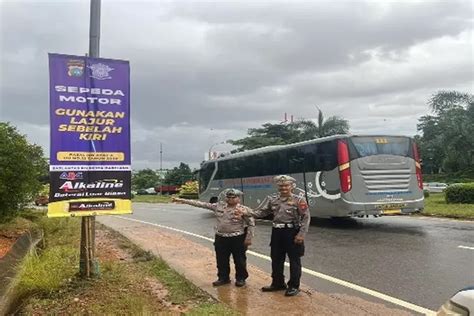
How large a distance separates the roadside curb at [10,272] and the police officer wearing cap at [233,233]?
2.70m

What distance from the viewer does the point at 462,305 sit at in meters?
2.80

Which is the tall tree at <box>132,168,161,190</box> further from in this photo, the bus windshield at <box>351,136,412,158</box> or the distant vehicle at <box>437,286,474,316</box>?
the distant vehicle at <box>437,286,474,316</box>

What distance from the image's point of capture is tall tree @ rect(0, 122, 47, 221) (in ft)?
48.3

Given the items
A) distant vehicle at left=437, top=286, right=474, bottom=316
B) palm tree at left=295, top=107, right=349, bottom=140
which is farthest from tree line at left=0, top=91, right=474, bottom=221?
distant vehicle at left=437, top=286, right=474, bottom=316

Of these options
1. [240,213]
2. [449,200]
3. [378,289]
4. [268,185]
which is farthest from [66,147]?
[449,200]

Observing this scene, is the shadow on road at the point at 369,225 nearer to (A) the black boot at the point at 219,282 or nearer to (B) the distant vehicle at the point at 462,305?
(A) the black boot at the point at 219,282

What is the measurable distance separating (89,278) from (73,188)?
4.16 ft

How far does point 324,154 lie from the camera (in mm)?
16031

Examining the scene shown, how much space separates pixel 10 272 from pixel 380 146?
10.2 meters

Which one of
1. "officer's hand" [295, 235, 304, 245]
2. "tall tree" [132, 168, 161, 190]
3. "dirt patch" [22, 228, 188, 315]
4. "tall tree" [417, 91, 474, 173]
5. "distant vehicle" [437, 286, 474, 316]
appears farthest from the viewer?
"tall tree" [132, 168, 161, 190]

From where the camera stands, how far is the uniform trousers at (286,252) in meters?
6.97

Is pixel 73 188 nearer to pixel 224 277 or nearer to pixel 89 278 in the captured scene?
pixel 89 278

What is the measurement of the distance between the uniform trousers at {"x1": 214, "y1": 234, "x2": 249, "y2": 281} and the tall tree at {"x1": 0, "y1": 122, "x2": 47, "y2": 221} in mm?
8920

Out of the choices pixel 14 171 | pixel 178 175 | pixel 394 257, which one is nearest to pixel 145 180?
pixel 178 175
